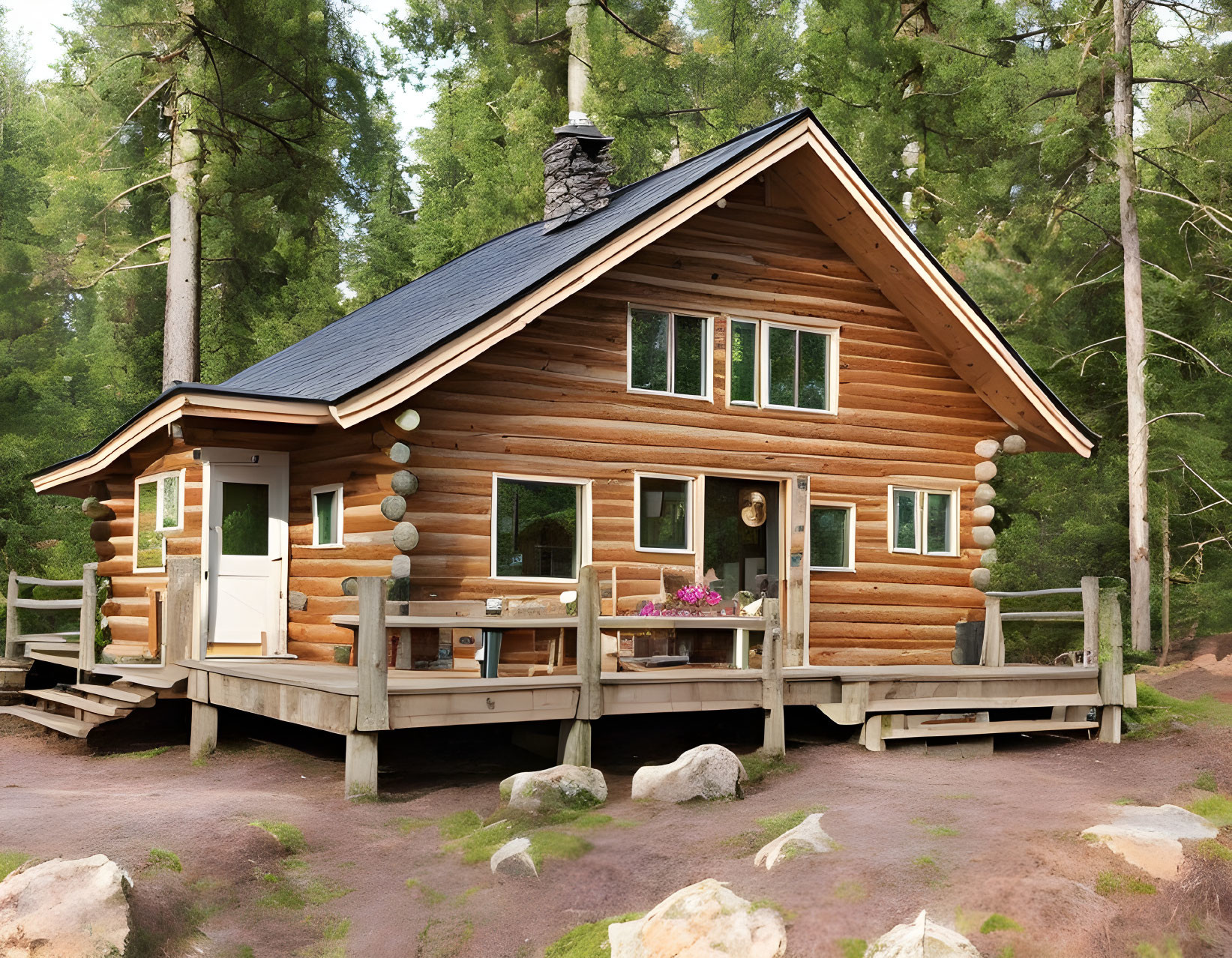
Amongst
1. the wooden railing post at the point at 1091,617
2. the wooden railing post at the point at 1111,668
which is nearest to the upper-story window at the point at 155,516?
the wooden railing post at the point at 1091,617

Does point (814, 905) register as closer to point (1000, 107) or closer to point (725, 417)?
point (725, 417)

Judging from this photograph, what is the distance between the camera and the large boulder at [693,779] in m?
10.4

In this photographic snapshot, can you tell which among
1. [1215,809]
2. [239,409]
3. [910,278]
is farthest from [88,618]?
[1215,809]

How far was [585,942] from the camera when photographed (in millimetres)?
7520

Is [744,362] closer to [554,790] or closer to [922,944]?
[554,790]

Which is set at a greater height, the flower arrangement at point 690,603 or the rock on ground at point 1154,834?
the flower arrangement at point 690,603

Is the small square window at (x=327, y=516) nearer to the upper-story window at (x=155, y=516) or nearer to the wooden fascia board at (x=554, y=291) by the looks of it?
the upper-story window at (x=155, y=516)

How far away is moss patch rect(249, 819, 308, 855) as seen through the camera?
356 inches

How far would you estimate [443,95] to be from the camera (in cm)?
3619

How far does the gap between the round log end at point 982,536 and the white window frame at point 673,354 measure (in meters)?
4.41

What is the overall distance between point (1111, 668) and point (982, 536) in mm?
3877

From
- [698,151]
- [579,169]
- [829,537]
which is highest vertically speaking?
[698,151]

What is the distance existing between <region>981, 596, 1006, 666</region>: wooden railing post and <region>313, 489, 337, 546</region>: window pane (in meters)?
7.75

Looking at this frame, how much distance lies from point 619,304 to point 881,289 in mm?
4028
